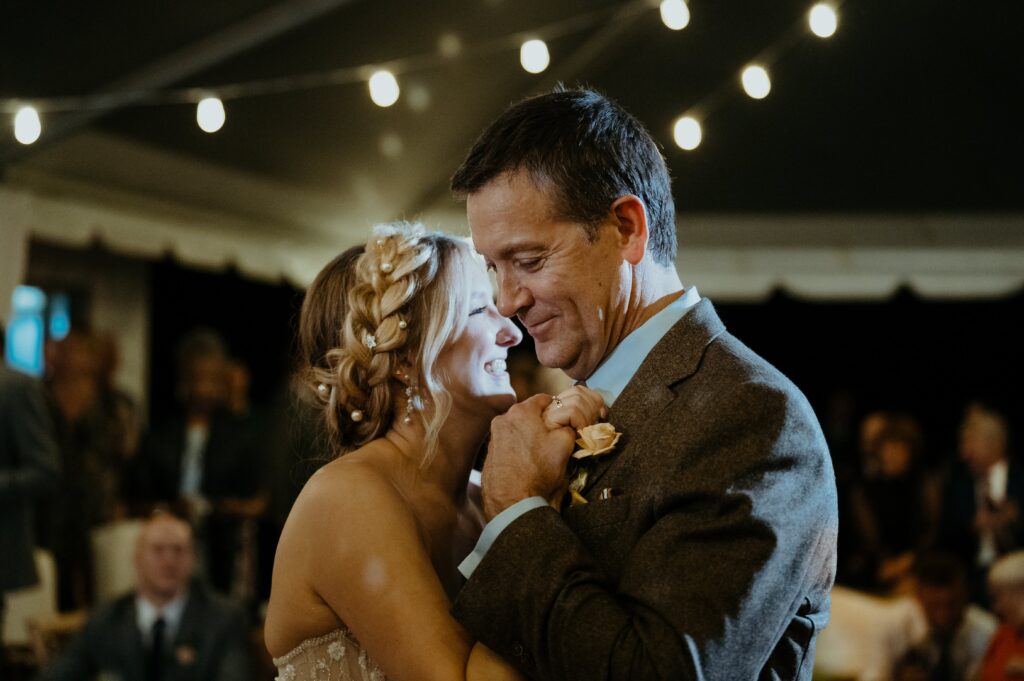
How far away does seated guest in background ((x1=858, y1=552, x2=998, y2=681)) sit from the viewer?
14.0ft

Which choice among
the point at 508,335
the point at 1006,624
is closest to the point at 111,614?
the point at 508,335

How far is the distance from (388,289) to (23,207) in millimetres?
4375

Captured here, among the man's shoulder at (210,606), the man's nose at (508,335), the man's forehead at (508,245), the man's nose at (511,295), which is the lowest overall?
the man's shoulder at (210,606)

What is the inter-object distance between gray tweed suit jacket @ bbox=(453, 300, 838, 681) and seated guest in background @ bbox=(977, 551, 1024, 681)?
106 inches

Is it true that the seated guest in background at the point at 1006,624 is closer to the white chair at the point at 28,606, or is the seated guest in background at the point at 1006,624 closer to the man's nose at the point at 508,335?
the man's nose at the point at 508,335

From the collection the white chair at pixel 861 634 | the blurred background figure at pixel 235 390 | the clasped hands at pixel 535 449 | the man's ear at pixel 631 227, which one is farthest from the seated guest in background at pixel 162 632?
the man's ear at pixel 631 227

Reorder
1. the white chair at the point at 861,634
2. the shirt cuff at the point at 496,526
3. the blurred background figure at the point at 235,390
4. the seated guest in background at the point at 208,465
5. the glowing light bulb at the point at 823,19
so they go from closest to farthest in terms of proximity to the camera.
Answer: the shirt cuff at the point at 496,526, the glowing light bulb at the point at 823,19, the white chair at the point at 861,634, the seated guest in background at the point at 208,465, the blurred background figure at the point at 235,390

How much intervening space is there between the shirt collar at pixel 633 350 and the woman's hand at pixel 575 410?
0.11 ft

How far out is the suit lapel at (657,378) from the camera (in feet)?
5.29

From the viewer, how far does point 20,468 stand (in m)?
4.33

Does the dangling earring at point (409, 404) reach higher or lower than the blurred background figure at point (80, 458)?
higher

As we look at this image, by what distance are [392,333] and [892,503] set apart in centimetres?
402

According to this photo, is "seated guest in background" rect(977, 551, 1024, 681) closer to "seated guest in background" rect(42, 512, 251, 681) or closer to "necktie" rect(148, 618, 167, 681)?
"seated guest in background" rect(42, 512, 251, 681)

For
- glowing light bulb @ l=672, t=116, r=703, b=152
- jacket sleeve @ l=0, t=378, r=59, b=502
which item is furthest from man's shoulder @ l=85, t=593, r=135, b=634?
glowing light bulb @ l=672, t=116, r=703, b=152
